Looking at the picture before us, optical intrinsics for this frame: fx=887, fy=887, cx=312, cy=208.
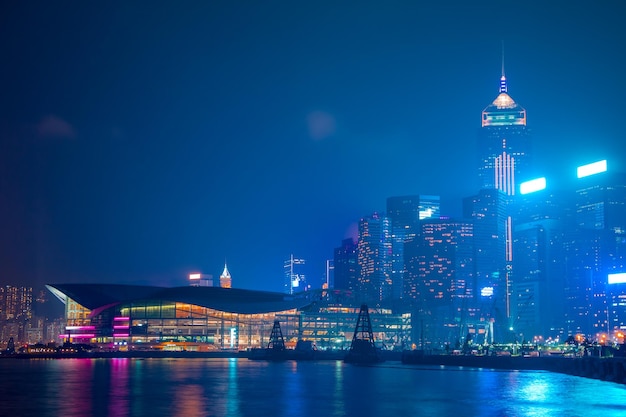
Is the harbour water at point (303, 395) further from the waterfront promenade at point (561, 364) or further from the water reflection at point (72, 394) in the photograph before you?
the waterfront promenade at point (561, 364)

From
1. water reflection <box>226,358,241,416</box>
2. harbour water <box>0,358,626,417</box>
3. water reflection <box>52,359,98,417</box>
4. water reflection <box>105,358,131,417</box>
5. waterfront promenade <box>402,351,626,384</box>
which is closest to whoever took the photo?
water reflection <box>105,358,131,417</box>

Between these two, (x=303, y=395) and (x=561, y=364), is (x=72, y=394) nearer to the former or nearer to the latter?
(x=303, y=395)

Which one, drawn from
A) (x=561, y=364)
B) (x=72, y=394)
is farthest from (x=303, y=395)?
(x=561, y=364)

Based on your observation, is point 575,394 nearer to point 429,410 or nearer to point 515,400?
point 515,400

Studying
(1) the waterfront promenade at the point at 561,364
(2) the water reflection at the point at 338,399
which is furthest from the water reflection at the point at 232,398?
(1) the waterfront promenade at the point at 561,364

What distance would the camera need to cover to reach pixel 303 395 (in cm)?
10112

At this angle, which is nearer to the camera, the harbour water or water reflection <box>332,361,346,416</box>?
the harbour water

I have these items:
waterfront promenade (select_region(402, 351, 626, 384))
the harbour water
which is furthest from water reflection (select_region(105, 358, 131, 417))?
waterfront promenade (select_region(402, 351, 626, 384))

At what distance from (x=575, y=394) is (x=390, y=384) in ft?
90.7

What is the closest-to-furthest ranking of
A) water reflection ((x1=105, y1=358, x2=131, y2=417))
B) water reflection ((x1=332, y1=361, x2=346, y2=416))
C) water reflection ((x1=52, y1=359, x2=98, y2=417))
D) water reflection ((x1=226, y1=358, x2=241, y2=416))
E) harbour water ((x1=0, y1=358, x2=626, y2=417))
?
water reflection ((x1=105, y1=358, x2=131, y2=417))
water reflection ((x1=52, y1=359, x2=98, y2=417))
water reflection ((x1=226, y1=358, x2=241, y2=416))
harbour water ((x1=0, y1=358, x2=626, y2=417))
water reflection ((x1=332, y1=361, x2=346, y2=416))

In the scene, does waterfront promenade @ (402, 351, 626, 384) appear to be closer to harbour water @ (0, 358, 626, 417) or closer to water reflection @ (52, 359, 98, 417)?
harbour water @ (0, 358, 626, 417)

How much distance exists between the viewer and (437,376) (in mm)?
144250

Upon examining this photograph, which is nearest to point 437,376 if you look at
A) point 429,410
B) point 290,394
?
point 290,394

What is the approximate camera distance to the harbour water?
8331 centimetres
